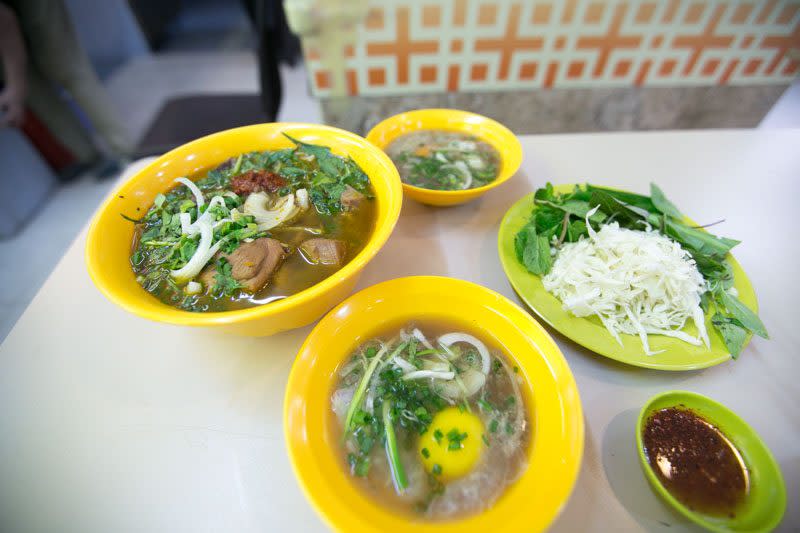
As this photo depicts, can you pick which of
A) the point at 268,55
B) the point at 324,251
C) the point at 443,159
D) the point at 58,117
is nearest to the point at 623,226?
the point at 443,159

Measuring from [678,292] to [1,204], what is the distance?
16.6 feet

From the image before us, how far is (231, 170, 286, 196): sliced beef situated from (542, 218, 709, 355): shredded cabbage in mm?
1050

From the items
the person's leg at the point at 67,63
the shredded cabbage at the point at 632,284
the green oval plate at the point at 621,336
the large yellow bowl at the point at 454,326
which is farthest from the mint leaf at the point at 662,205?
the person's leg at the point at 67,63

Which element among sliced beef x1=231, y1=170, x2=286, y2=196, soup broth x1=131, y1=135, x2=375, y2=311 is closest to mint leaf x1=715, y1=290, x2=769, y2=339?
soup broth x1=131, y1=135, x2=375, y2=311

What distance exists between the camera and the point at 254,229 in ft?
3.88

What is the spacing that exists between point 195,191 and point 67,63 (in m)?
3.45

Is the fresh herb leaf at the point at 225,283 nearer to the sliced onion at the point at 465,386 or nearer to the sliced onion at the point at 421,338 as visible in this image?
the sliced onion at the point at 421,338

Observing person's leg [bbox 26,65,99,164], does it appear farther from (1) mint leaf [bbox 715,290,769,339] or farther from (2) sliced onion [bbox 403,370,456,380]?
(1) mint leaf [bbox 715,290,769,339]

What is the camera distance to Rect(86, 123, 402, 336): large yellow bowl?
876 mm

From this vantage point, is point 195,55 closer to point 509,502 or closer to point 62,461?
point 62,461

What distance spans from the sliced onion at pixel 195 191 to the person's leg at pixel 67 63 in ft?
10.5

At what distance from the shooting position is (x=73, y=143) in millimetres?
3764

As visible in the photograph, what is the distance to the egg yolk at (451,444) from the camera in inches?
34.7

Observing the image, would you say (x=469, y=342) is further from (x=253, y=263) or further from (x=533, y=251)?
(x=253, y=263)
